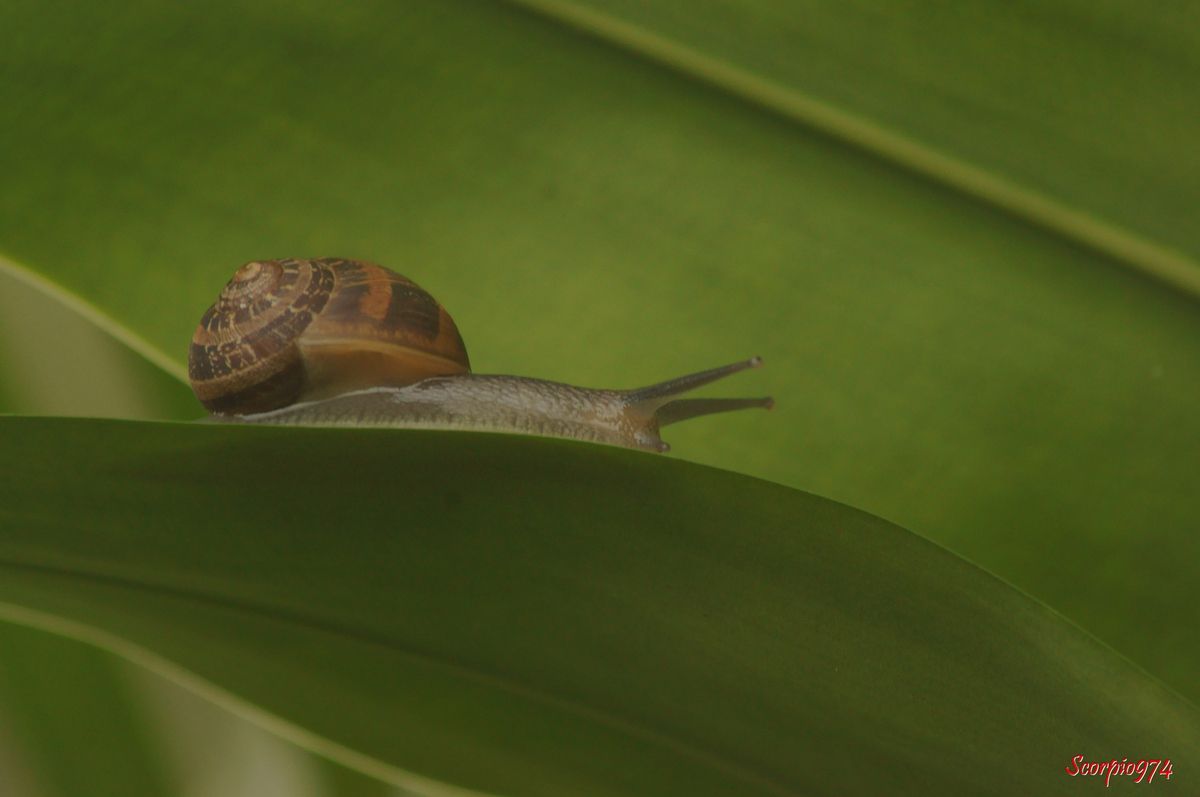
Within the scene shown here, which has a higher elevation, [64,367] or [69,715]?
[64,367]

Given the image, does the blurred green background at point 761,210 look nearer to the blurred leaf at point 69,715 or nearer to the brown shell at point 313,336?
the brown shell at point 313,336

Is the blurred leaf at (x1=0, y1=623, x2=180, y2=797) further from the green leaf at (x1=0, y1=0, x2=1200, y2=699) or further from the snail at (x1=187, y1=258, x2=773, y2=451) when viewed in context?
the green leaf at (x1=0, y1=0, x2=1200, y2=699)

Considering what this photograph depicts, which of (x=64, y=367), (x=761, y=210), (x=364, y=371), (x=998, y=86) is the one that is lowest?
(x=64, y=367)

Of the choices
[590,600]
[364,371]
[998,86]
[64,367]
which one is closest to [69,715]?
[64,367]

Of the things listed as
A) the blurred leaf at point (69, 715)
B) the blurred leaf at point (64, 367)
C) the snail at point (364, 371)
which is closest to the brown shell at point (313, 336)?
the snail at point (364, 371)

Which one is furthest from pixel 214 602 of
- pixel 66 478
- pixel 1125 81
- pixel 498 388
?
pixel 1125 81

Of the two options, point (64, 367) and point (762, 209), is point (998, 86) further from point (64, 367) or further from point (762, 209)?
point (64, 367)

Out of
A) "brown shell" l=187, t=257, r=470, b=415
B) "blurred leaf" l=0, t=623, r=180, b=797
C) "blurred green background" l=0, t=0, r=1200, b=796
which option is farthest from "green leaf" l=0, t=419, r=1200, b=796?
"blurred leaf" l=0, t=623, r=180, b=797
